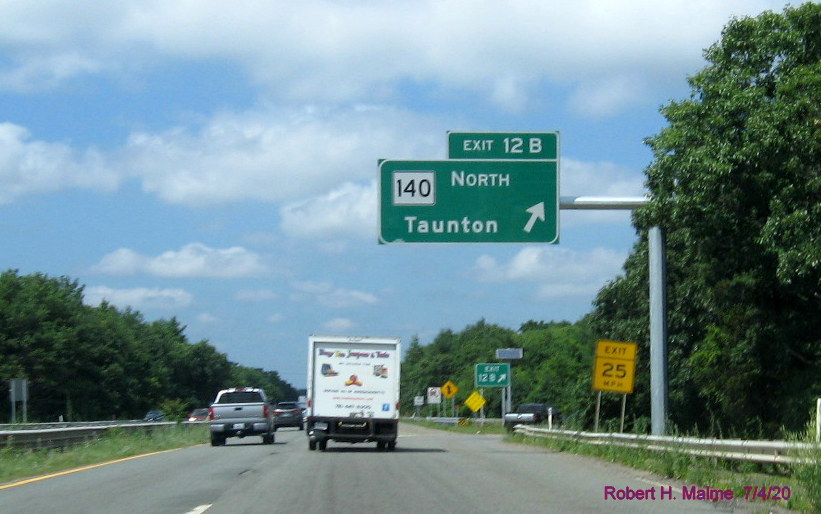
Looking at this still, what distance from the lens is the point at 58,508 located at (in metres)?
14.4

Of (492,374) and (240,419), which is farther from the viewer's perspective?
(492,374)

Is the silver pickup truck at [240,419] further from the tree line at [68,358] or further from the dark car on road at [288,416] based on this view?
the tree line at [68,358]

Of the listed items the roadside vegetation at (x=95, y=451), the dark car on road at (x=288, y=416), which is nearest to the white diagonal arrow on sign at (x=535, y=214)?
the roadside vegetation at (x=95, y=451)

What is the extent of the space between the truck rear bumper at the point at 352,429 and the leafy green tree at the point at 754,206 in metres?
8.50

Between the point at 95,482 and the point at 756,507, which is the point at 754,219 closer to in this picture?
the point at 756,507

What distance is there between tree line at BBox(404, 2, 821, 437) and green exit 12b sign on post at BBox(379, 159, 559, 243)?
3.02 metres

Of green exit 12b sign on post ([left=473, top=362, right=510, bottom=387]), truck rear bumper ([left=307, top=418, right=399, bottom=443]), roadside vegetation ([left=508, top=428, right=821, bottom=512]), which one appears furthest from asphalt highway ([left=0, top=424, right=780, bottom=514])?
green exit 12b sign on post ([left=473, top=362, right=510, bottom=387])

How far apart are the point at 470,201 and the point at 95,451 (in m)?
14.1

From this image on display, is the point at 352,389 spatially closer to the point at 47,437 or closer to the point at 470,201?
the point at 47,437

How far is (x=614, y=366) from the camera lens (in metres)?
27.3

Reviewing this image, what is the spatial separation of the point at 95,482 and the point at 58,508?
4669 millimetres

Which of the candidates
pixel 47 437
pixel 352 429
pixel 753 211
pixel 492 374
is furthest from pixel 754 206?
pixel 492 374

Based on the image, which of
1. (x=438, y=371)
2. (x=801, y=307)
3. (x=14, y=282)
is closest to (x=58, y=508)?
(x=801, y=307)

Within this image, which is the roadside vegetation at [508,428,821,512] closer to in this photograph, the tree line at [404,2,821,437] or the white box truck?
the tree line at [404,2,821,437]
